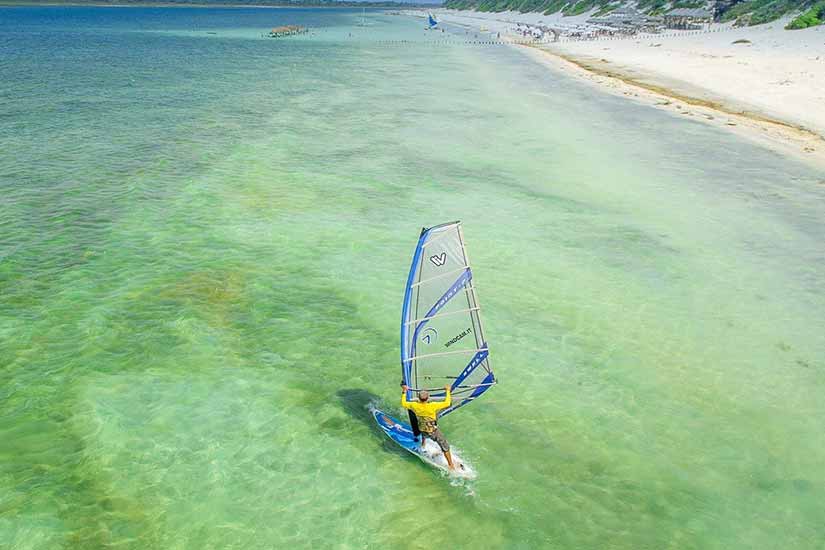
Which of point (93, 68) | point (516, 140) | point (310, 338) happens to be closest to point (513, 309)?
point (310, 338)

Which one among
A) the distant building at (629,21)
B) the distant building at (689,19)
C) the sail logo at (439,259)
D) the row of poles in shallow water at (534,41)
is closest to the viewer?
the sail logo at (439,259)

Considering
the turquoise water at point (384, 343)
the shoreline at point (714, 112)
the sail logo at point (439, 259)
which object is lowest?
the turquoise water at point (384, 343)

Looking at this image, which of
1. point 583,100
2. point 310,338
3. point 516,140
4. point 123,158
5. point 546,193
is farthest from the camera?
point 583,100

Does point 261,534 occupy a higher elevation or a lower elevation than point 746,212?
lower

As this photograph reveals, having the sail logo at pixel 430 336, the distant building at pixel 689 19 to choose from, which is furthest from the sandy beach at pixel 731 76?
the sail logo at pixel 430 336

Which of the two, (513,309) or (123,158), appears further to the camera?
(123,158)

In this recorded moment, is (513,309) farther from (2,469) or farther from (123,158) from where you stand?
(123,158)

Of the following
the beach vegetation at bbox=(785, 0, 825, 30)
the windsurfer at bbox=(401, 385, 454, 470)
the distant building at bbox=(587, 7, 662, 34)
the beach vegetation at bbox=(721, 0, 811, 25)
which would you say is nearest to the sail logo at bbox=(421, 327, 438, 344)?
the windsurfer at bbox=(401, 385, 454, 470)

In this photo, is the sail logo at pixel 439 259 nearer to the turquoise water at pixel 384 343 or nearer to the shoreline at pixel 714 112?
the turquoise water at pixel 384 343
